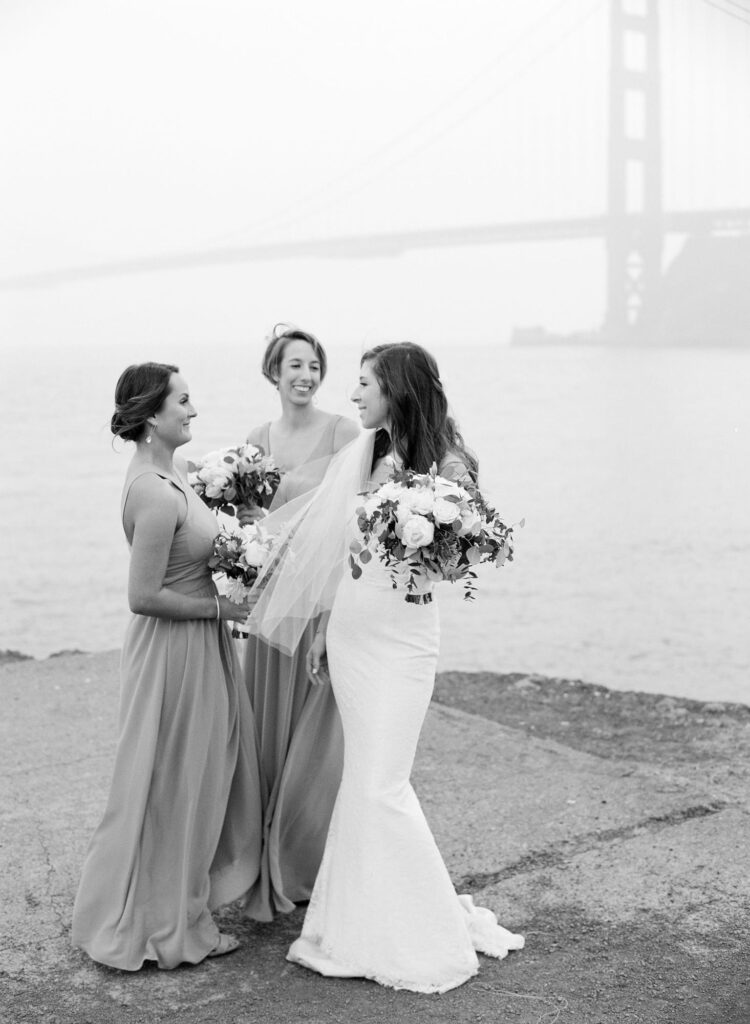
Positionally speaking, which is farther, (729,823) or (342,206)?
(342,206)

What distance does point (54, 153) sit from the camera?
2571 inches

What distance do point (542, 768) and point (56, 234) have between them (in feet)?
208

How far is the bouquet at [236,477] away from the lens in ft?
13.2

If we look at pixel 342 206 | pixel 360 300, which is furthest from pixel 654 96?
pixel 360 300

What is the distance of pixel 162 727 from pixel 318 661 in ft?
1.64

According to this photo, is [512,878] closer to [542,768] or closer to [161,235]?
[542,768]

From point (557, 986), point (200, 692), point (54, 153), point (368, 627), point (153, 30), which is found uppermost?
point (153, 30)

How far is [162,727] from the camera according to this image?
138 inches

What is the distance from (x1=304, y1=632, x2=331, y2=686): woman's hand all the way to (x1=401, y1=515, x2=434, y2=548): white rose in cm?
62

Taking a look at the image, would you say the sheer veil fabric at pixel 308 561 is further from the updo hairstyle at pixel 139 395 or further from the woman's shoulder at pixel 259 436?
the woman's shoulder at pixel 259 436

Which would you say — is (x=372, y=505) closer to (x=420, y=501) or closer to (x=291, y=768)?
(x=420, y=501)

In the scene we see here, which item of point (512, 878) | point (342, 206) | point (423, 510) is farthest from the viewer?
point (342, 206)

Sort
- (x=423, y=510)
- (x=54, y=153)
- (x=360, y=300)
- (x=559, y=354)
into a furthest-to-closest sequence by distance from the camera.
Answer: (x=360, y=300) → (x=54, y=153) → (x=559, y=354) → (x=423, y=510)

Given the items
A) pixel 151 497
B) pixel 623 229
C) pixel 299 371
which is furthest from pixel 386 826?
pixel 623 229
